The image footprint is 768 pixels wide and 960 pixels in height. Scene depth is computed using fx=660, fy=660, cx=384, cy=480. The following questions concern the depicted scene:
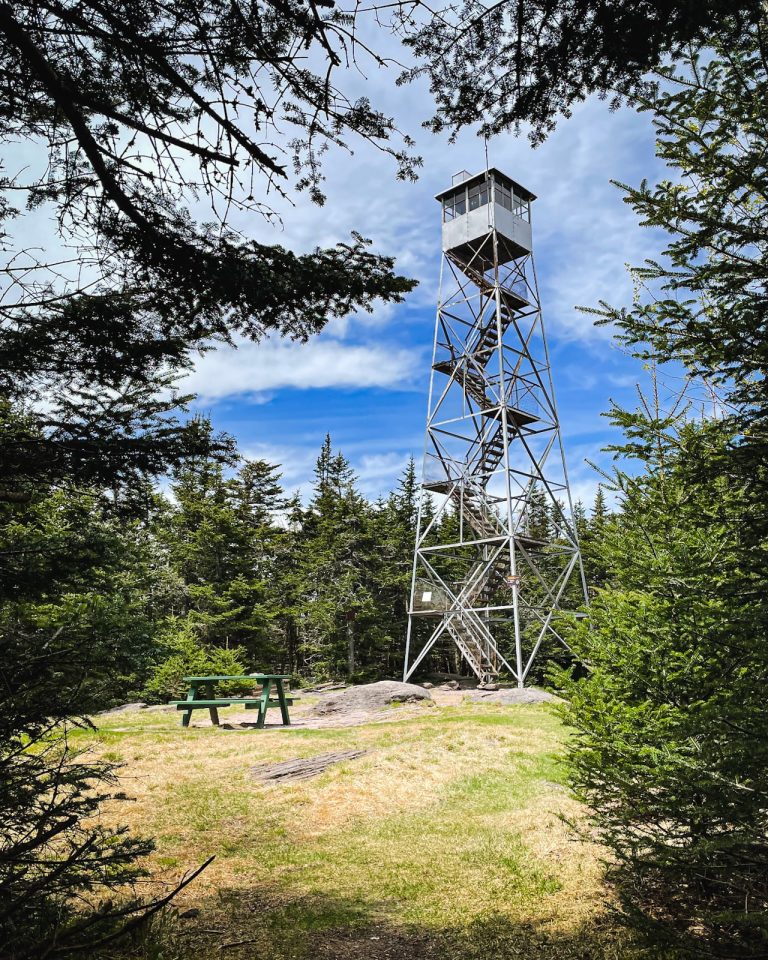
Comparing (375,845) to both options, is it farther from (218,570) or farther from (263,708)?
(218,570)

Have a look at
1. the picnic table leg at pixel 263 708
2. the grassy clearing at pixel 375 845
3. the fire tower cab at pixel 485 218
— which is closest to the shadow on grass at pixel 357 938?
the grassy clearing at pixel 375 845

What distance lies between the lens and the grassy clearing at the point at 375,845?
4824 millimetres

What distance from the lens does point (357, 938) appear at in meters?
4.79

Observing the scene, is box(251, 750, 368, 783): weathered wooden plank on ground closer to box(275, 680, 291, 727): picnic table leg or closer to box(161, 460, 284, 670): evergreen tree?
box(275, 680, 291, 727): picnic table leg

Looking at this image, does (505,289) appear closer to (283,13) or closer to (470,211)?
(470,211)

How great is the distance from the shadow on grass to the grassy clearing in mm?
16

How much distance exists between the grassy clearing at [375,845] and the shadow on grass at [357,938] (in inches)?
0.6

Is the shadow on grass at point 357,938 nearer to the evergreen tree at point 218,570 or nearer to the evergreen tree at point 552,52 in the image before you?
the evergreen tree at point 552,52

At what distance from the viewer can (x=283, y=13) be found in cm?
319

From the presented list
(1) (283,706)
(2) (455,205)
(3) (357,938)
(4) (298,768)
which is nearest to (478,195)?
(2) (455,205)

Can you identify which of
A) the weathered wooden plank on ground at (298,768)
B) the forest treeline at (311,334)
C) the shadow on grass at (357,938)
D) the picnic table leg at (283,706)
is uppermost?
the forest treeline at (311,334)

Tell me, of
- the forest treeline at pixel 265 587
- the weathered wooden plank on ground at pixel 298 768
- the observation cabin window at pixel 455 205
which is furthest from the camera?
the forest treeline at pixel 265 587

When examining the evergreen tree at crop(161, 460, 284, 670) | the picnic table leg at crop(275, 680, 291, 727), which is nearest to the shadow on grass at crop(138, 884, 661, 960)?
the picnic table leg at crop(275, 680, 291, 727)

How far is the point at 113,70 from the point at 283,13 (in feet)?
3.15
